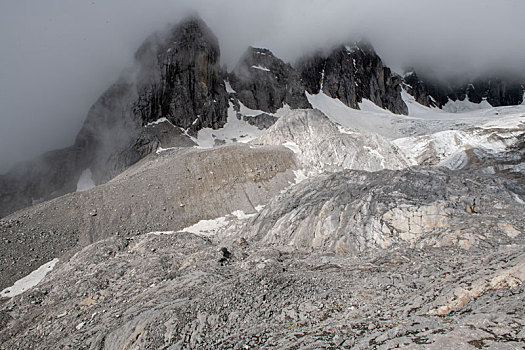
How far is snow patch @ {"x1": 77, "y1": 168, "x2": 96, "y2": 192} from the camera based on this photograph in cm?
5923

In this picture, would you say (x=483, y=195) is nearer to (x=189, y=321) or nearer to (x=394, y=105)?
(x=189, y=321)

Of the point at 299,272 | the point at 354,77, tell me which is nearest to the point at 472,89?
the point at 354,77

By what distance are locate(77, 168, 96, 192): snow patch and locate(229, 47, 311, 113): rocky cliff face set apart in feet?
131

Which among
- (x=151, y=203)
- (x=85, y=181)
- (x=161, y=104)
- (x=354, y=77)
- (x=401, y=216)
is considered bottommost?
(x=85, y=181)

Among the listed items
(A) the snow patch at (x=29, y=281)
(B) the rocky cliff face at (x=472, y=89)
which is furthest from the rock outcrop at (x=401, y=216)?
(B) the rocky cliff face at (x=472, y=89)

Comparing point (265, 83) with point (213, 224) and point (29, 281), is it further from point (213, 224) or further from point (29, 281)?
point (29, 281)

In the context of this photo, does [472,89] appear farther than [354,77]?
Yes

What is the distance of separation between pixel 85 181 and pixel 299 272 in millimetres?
56557

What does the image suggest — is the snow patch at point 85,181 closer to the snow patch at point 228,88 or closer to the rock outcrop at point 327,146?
the rock outcrop at point 327,146

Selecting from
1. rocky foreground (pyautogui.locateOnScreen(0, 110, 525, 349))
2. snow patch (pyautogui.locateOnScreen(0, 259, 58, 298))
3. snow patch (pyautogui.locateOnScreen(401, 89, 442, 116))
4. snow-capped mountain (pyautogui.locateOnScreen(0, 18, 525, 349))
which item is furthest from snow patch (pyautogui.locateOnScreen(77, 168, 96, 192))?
snow patch (pyautogui.locateOnScreen(401, 89, 442, 116))

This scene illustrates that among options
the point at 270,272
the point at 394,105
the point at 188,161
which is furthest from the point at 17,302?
the point at 394,105

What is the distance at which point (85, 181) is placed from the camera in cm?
6044

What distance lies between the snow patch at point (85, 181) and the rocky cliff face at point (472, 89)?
133 meters

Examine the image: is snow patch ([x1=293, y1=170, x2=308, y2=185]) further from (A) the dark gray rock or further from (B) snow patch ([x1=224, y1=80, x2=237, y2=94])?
(B) snow patch ([x1=224, y1=80, x2=237, y2=94])
